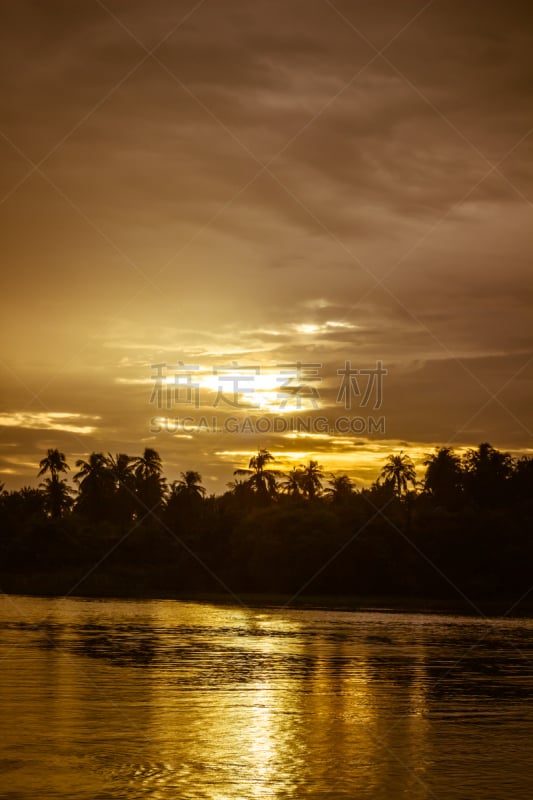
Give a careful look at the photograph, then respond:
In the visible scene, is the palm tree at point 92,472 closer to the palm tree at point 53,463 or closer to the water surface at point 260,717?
the palm tree at point 53,463

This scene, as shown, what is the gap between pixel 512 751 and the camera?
22.7 meters

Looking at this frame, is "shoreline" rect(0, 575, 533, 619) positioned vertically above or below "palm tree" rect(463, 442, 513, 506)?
below

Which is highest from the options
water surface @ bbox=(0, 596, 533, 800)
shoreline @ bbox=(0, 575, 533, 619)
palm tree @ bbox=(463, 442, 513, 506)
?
palm tree @ bbox=(463, 442, 513, 506)

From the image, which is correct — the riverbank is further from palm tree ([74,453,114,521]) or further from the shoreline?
palm tree ([74,453,114,521])

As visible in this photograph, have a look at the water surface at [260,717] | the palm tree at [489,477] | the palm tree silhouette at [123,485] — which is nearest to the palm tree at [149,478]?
the palm tree silhouette at [123,485]

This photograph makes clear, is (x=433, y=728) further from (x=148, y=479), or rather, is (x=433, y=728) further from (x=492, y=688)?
(x=148, y=479)

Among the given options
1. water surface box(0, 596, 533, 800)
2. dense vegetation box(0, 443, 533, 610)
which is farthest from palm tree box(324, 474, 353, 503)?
water surface box(0, 596, 533, 800)

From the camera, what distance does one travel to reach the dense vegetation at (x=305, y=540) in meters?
99.4

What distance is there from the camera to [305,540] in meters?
103

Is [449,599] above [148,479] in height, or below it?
below

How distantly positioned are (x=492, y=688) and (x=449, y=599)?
217 ft

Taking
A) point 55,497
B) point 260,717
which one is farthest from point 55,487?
point 260,717

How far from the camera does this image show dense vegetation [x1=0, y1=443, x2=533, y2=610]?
9938 cm

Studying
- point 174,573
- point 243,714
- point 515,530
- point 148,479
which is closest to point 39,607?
point 174,573
